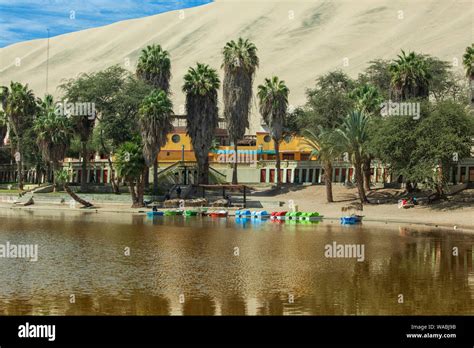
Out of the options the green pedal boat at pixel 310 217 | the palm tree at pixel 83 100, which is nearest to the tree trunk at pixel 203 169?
the palm tree at pixel 83 100

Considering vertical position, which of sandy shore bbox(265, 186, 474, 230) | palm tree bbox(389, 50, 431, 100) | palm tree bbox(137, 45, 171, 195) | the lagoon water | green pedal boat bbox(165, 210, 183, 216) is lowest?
the lagoon water

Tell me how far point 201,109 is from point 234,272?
59.0 m

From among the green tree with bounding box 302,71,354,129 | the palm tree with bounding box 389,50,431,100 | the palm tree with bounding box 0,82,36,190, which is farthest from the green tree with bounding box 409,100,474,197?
the palm tree with bounding box 0,82,36,190

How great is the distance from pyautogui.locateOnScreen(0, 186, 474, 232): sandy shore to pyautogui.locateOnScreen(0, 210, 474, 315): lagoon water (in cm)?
684

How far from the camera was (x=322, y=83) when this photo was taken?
11338 cm

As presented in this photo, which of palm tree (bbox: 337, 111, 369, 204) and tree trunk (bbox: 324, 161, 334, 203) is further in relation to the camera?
tree trunk (bbox: 324, 161, 334, 203)

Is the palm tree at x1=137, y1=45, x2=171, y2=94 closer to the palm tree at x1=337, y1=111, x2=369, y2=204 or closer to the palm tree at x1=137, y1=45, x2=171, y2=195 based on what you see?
the palm tree at x1=137, y1=45, x2=171, y2=195

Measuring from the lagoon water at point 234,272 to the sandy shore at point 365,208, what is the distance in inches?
269

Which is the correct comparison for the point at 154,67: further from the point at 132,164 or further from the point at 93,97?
the point at 132,164

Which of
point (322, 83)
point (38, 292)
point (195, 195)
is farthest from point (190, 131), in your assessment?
point (38, 292)

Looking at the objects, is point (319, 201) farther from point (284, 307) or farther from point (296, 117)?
point (284, 307)

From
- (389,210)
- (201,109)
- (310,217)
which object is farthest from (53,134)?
(389,210)

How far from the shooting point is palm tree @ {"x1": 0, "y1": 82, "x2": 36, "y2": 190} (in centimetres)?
10631

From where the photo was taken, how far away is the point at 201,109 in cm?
9450
